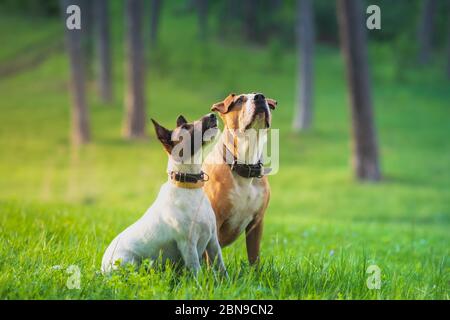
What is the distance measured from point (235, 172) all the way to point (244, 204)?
0.26 meters

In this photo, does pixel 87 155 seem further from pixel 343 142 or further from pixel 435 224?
pixel 435 224

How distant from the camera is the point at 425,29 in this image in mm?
36469

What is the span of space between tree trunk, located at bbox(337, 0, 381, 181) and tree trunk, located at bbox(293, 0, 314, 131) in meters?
6.97

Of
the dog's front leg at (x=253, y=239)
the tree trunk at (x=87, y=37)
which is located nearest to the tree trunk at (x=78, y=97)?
the tree trunk at (x=87, y=37)

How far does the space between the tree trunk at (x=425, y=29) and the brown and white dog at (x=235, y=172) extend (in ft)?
112

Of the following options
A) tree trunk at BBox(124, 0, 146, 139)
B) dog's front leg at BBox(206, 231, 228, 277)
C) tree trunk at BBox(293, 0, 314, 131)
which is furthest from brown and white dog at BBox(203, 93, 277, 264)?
tree trunk at BBox(293, 0, 314, 131)

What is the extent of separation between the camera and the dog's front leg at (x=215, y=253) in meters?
4.49

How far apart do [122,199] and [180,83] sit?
14.6 metres

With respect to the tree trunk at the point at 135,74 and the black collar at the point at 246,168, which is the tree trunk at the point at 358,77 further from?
the black collar at the point at 246,168

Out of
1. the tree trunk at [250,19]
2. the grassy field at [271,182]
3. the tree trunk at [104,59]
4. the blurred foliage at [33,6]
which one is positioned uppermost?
the blurred foliage at [33,6]

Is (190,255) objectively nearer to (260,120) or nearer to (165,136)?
(165,136)

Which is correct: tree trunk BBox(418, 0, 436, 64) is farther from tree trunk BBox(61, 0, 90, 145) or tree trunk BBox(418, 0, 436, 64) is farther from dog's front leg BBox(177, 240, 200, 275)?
dog's front leg BBox(177, 240, 200, 275)
